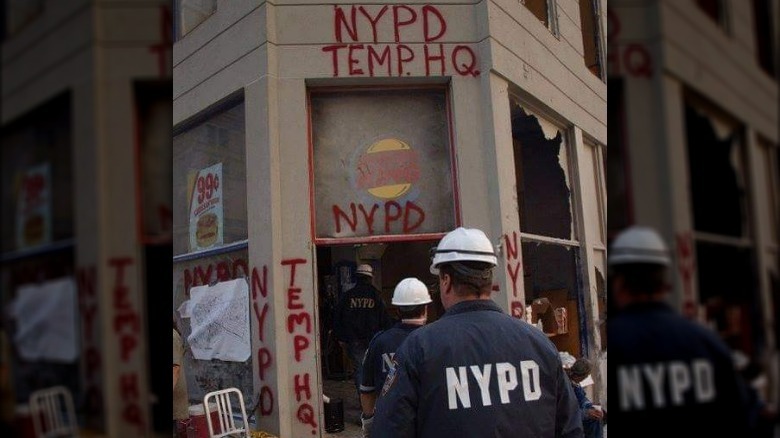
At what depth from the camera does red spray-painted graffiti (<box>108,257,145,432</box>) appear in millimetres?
775

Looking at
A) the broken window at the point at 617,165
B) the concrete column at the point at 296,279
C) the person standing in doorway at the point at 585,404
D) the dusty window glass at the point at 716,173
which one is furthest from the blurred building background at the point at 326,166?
the dusty window glass at the point at 716,173

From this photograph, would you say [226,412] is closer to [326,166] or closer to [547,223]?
[326,166]

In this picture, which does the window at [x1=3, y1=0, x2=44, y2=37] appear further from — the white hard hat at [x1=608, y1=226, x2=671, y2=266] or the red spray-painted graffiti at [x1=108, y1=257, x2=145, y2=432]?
the white hard hat at [x1=608, y1=226, x2=671, y2=266]

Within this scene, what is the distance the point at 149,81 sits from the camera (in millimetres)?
895

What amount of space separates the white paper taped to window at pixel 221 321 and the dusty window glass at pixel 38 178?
0.32 m

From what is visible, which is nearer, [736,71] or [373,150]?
[736,71]

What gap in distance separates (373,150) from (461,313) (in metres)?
0.48

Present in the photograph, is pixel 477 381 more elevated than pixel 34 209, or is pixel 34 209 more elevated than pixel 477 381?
pixel 34 209

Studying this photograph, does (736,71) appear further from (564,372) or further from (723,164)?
(564,372)

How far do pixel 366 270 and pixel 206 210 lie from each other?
26 centimetres

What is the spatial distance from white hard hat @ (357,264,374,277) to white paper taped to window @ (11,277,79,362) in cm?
41

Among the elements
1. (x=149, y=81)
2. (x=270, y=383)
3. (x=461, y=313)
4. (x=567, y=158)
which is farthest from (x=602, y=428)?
(x=149, y=81)

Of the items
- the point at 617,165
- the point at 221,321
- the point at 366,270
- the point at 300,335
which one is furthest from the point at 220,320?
the point at 617,165

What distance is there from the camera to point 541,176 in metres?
1.14
